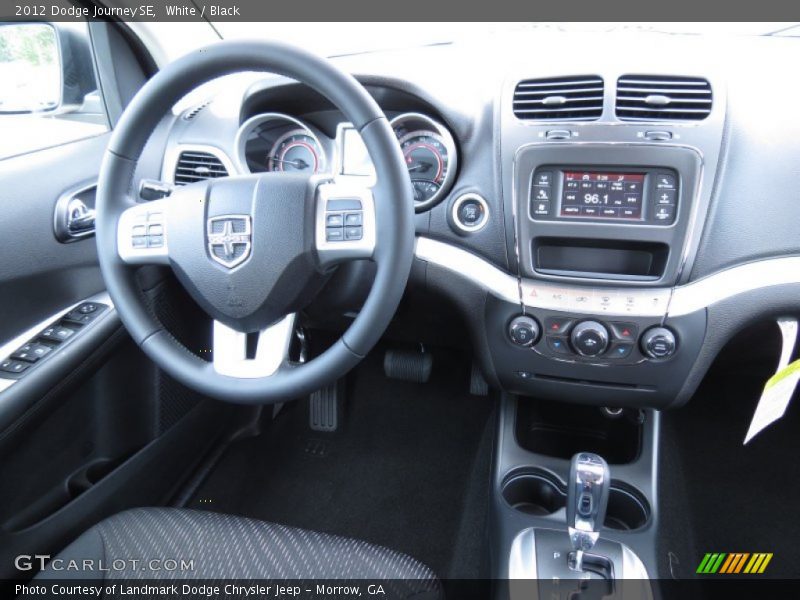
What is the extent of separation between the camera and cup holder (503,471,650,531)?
1.30m

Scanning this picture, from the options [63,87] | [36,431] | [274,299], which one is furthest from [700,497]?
[63,87]

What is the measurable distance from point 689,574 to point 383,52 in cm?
151

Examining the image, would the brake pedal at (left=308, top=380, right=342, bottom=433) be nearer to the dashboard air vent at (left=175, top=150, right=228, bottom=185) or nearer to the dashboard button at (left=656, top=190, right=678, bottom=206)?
the dashboard air vent at (left=175, top=150, right=228, bottom=185)

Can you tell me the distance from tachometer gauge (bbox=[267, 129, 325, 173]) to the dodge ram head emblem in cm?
50

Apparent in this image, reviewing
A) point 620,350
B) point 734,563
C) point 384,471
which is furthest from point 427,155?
point 734,563

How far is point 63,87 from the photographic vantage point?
1.63 m

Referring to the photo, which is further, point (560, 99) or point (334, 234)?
point (560, 99)

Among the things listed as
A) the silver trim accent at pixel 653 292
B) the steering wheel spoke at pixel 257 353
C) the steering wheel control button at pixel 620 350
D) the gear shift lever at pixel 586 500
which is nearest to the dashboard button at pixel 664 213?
the silver trim accent at pixel 653 292

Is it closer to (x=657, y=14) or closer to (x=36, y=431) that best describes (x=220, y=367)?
(x=36, y=431)

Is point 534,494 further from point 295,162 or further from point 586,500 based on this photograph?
point 295,162

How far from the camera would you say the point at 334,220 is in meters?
0.95

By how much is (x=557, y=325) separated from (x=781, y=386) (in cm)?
44

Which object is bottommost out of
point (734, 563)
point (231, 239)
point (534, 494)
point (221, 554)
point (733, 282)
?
point (734, 563)

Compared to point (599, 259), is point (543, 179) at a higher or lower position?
higher
